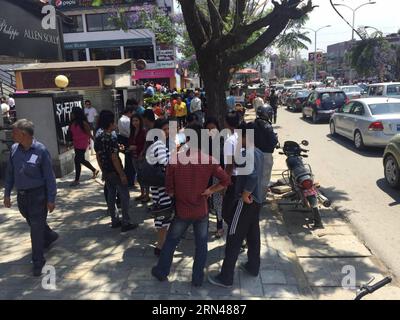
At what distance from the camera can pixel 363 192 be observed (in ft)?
25.4

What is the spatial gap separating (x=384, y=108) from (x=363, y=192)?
15.0 feet

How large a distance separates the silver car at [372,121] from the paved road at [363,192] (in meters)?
0.37

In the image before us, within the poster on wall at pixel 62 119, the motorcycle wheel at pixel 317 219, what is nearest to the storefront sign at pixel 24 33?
the poster on wall at pixel 62 119

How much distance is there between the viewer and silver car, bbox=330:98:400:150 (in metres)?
10.8

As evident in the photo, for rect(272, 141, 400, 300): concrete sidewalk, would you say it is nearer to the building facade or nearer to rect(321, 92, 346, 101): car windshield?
rect(321, 92, 346, 101): car windshield

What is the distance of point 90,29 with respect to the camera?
4062 cm

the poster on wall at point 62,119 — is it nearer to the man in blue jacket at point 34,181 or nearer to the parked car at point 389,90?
the man in blue jacket at point 34,181

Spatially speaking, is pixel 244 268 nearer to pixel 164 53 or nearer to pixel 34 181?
pixel 34 181

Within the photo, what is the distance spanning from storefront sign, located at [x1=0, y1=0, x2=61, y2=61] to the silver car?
8.07 m

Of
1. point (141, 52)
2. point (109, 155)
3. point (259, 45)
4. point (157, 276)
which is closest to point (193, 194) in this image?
point (157, 276)

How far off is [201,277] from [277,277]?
0.83m

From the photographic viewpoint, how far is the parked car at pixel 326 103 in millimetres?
18828

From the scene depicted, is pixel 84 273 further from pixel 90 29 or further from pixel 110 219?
pixel 90 29

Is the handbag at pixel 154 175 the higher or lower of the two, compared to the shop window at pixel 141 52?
lower
